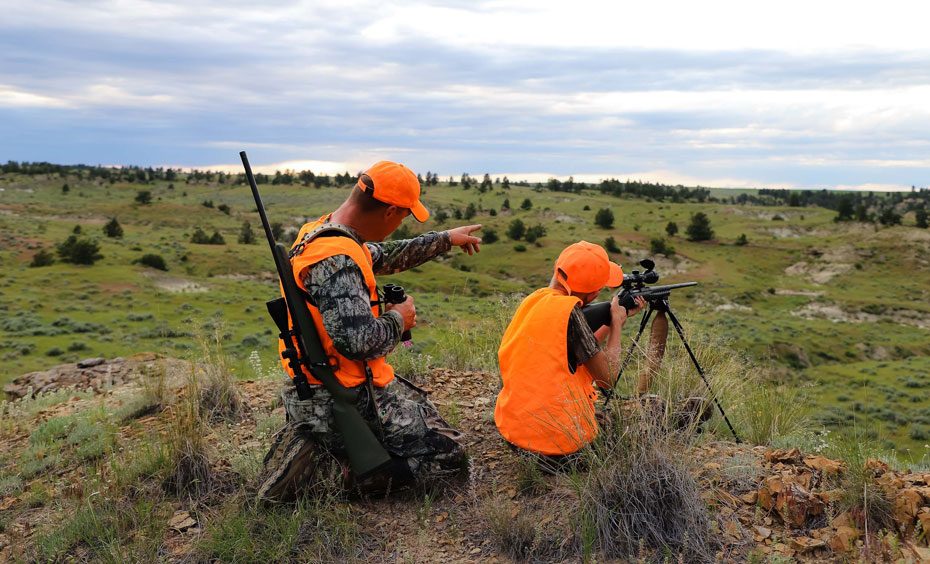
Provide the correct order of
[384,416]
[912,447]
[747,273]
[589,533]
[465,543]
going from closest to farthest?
[589,533]
[465,543]
[384,416]
[912,447]
[747,273]

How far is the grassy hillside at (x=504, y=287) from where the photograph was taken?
17672 millimetres

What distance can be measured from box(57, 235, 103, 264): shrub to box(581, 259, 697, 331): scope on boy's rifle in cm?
3388

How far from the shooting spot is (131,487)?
3.90m

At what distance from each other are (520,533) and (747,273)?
4927cm

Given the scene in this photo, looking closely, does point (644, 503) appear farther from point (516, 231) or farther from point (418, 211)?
point (516, 231)

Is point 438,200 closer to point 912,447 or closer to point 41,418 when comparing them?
point 912,447

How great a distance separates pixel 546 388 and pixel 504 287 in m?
32.1

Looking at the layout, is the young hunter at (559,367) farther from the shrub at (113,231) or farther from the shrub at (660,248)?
the shrub at (660,248)

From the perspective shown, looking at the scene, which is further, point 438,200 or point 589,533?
point 438,200

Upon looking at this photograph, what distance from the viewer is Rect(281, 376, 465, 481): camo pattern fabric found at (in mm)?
3678

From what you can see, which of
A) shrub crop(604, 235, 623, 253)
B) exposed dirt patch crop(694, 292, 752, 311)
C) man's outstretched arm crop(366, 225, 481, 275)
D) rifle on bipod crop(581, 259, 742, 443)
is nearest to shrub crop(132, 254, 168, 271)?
man's outstretched arm crop(366, 225, 481, 275)

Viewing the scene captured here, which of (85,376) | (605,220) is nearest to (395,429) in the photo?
(85,376)

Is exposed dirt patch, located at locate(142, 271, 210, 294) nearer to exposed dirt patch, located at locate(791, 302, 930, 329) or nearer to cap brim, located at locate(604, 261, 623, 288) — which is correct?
cap brim, located at locate(604, 261, 623, 288)

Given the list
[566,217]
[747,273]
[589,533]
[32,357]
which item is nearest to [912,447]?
[589,533]
